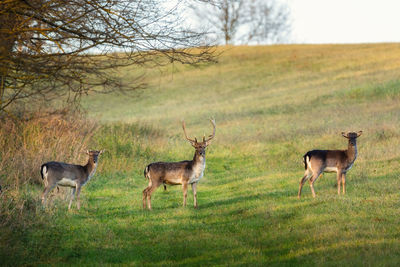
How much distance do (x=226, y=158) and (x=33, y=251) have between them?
14.7 meters

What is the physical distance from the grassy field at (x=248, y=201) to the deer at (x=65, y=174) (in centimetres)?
48

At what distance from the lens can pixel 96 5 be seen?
9.26 meters

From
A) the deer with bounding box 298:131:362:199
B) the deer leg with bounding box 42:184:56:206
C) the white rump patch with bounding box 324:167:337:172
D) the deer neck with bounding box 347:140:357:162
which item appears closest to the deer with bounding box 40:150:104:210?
the deer leg with bounding box 42:184:56:206

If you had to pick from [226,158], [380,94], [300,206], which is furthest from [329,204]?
[380,94]

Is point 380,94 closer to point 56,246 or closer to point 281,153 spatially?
point 281,153

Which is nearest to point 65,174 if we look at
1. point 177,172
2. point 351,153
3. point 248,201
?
point 177,172

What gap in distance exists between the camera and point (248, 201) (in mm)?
12797

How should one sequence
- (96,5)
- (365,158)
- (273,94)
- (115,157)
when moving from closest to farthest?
(96,5) < (365,158) < (115,157) < (273,94)

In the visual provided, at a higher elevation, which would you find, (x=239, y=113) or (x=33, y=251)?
(x=239, y=113)

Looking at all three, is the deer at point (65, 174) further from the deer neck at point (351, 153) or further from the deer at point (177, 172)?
the deer neck at point (351, 153)

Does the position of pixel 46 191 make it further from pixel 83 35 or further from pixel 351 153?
pixel 351 153

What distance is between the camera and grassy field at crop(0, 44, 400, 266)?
8.48 meters

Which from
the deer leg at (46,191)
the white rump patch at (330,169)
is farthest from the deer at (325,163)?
the deer leg at (46,191)

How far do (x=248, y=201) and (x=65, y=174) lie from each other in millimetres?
4094
